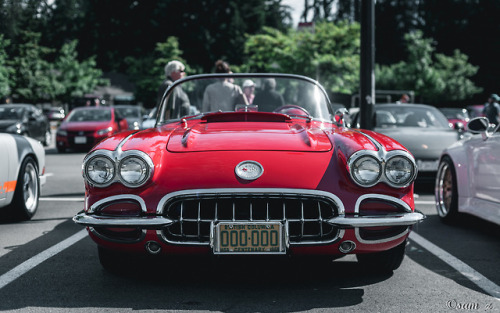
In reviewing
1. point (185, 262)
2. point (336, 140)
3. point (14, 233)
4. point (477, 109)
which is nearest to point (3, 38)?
point (14, 233)

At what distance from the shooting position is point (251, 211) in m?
3.83

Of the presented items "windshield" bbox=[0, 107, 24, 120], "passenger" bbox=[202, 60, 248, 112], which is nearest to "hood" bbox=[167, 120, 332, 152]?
"passenger" bbox=[202, 60, 248, 112]

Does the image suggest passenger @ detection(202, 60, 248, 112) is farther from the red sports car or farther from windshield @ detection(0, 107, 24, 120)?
windshield @ detection(0, 107, 24, 120)

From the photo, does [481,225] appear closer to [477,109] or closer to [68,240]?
[68,240]

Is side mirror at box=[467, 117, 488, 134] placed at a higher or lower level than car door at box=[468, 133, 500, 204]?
higher

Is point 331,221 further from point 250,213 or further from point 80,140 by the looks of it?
point 80,140

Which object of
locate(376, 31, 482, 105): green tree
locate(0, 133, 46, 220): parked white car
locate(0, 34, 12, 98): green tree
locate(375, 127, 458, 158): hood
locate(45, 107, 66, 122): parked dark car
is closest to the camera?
locate(0, 133, 46, 220): parked white car

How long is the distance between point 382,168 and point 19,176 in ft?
13.6

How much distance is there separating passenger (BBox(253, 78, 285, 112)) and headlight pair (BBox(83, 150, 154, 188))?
72.4 inches

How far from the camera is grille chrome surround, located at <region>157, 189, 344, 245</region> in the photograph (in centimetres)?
381

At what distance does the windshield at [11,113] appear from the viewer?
62.6 ft

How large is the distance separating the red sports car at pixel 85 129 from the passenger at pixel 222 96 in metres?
13.3

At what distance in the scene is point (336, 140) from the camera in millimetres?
4359

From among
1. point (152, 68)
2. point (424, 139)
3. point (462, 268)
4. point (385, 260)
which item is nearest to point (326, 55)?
point (152, 68)
